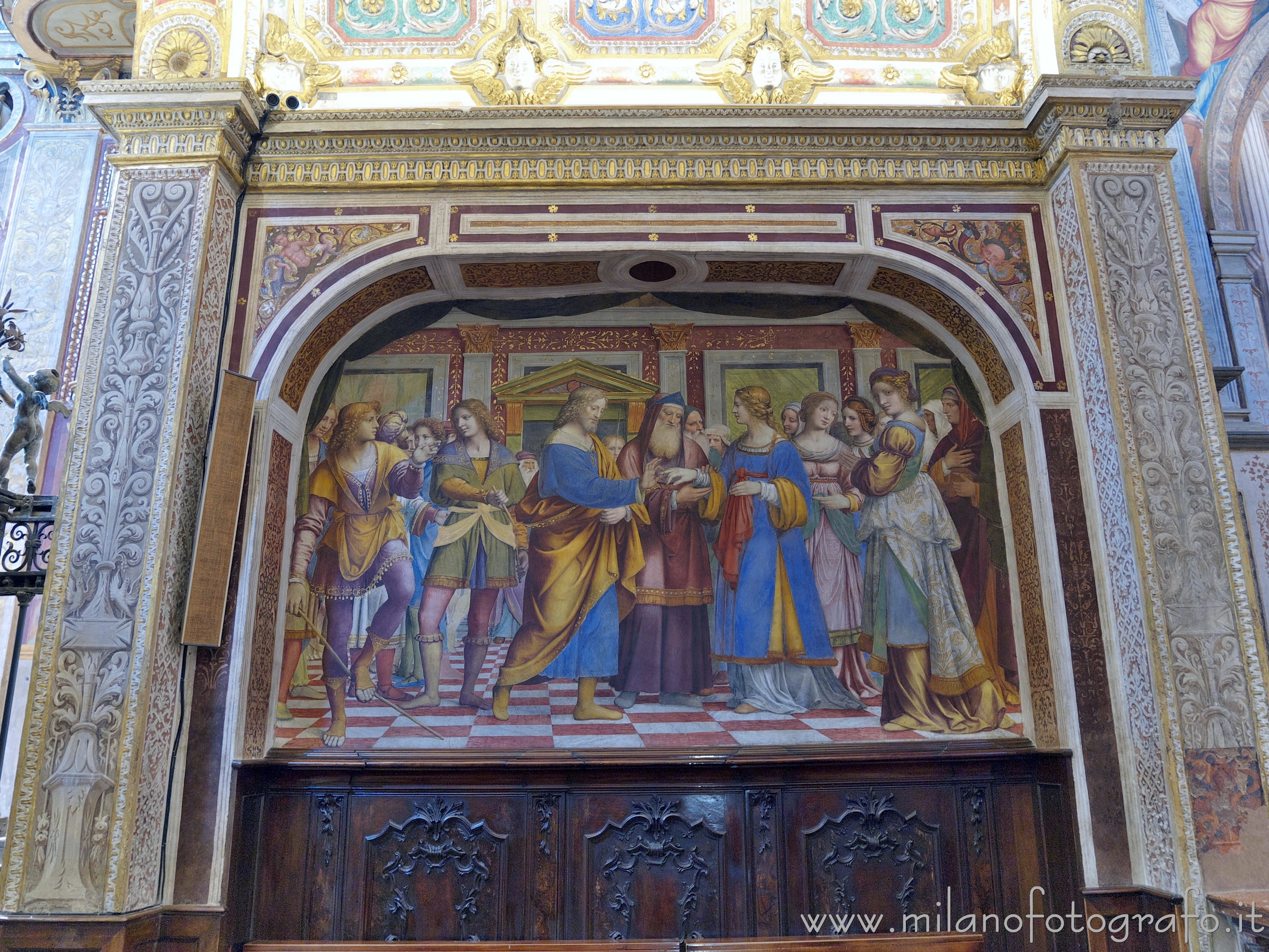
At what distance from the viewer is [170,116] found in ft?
22.5

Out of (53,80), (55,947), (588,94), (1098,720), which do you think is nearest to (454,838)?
(55,947)

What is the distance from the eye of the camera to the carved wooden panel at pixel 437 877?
6.37 metres

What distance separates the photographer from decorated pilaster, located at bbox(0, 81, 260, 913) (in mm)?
5539

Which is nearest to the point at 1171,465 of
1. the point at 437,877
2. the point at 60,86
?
the point at 437,877

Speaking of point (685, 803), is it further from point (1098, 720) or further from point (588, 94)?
point (588, 94)

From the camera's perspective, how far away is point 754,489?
740 cm

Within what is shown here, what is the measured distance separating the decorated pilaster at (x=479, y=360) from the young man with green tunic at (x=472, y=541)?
104mm

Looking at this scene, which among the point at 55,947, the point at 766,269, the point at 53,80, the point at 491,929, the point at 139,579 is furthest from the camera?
the point at 53,80

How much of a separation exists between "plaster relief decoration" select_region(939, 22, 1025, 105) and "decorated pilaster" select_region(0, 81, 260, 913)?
537 centimetres

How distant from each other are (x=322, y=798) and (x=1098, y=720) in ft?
17.2

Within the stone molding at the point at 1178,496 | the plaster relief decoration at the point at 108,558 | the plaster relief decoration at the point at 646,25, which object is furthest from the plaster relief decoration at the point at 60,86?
the stone molding at the point at 1178,496

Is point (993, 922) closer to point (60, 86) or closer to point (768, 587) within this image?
point (768, 587)

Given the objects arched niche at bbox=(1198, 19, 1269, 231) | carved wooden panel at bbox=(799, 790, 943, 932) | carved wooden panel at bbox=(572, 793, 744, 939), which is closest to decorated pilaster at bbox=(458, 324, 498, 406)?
carved wooden panel at bbox=(572, 793, 744, 939)

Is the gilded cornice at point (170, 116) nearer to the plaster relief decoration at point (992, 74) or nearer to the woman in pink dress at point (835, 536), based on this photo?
the woman in pink dress at point (835, 536)
